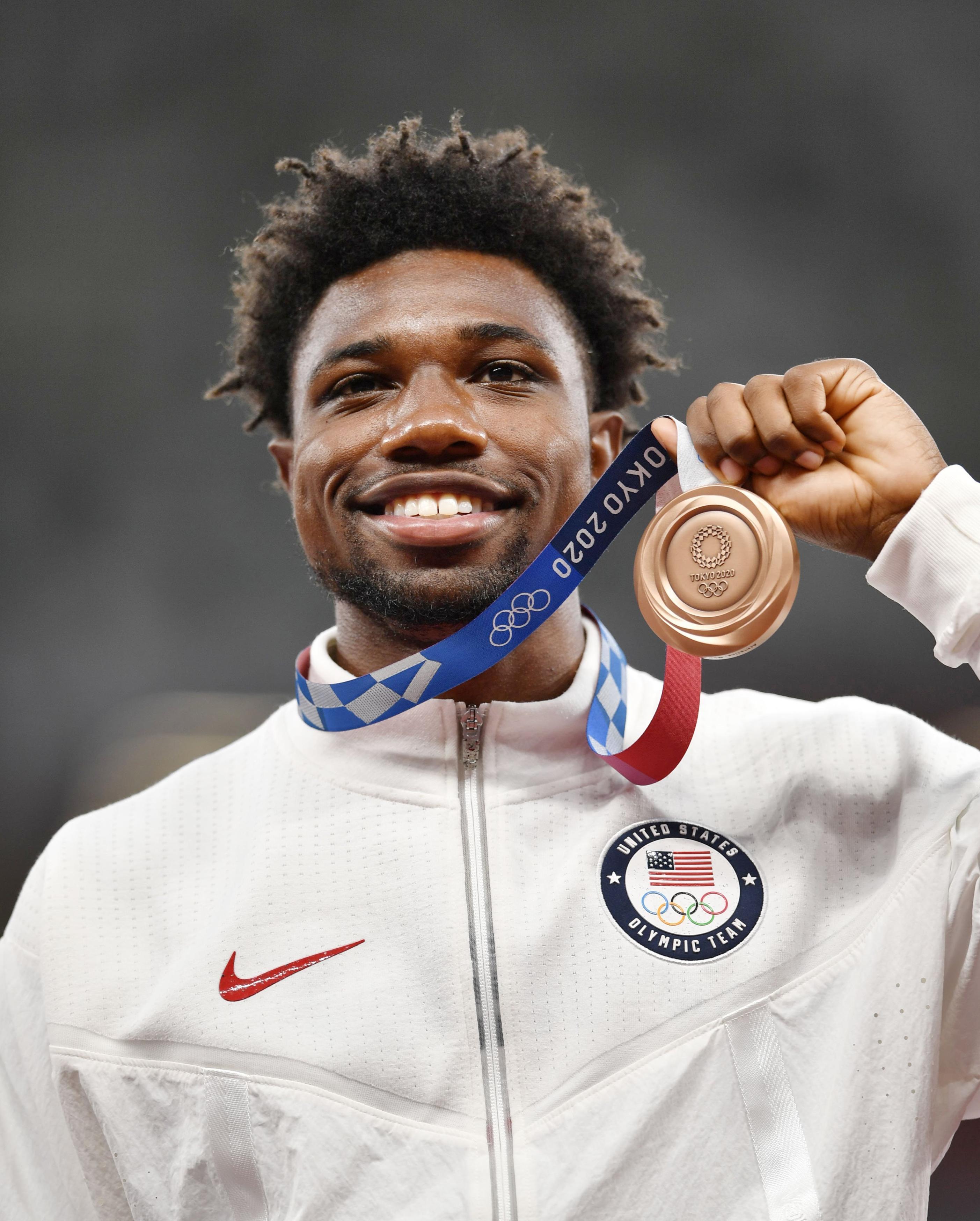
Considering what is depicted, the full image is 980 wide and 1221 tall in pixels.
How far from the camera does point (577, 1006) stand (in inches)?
65.2

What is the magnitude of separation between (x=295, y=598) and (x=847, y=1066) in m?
4.45

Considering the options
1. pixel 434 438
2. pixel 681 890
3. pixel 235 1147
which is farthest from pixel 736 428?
pixel 235 1147

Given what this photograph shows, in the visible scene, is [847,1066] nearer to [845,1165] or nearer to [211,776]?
[845,1165]

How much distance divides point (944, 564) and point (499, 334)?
88 cm

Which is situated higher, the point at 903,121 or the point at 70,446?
the point at 903,121

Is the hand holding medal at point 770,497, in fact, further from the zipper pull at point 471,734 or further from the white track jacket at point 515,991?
the zipper pull at point 471,734

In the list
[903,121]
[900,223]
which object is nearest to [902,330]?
[900,223]

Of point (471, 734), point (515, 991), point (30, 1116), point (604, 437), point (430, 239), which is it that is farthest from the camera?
point (604, 437)

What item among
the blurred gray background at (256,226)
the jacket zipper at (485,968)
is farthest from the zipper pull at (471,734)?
the blurred gray background at (256,226)

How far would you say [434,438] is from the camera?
6.26 ft

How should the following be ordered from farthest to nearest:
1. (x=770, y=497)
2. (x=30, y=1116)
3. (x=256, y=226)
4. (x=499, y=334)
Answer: (x=256, y=226) < (x=499, y=334) < (x=30, y=1116) < (x=770, y=497)

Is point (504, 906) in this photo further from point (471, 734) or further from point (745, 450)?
point (745, 450)

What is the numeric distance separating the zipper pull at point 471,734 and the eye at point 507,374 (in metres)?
0.54

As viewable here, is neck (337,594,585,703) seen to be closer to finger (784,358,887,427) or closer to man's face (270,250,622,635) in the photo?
man's face (270,250,622,635)
